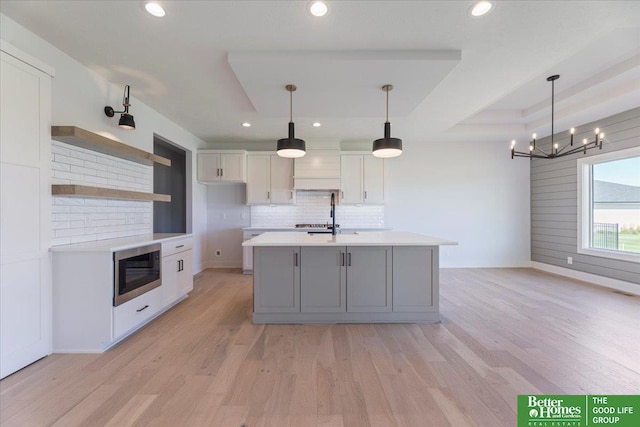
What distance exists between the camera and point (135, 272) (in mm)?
2758

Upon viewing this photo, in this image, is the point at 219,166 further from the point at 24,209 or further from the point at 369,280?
the point at 369,280

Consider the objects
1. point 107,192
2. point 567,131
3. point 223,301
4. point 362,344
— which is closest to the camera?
point 362,344

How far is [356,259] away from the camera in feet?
9.95

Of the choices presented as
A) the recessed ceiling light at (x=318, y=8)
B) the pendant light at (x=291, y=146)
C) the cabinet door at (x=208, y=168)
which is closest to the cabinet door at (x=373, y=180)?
the pendant light at (x=291, y=146)

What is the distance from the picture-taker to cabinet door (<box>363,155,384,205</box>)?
569 centimetres

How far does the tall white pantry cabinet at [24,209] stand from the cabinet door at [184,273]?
54.3 inches

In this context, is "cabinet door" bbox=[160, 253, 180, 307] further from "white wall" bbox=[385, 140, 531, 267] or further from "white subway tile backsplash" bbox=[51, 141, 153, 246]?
"white wall" bbox=[385, 140, 531, 267]

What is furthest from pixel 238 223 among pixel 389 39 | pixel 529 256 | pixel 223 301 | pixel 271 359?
pixel 529 256

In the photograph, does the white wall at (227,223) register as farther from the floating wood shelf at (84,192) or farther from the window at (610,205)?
the window at (610,205)

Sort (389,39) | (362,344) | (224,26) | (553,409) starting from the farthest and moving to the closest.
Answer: (362,344) → (389,39) → (224,26) → (553,409)

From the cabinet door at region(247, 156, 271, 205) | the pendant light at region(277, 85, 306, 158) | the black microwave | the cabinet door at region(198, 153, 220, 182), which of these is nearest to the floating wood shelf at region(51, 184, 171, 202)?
the black microwave

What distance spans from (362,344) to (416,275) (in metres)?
0.99

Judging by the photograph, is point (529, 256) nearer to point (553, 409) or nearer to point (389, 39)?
point (553, 409)

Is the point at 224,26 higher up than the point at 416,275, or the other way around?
A: the point at 224,26
